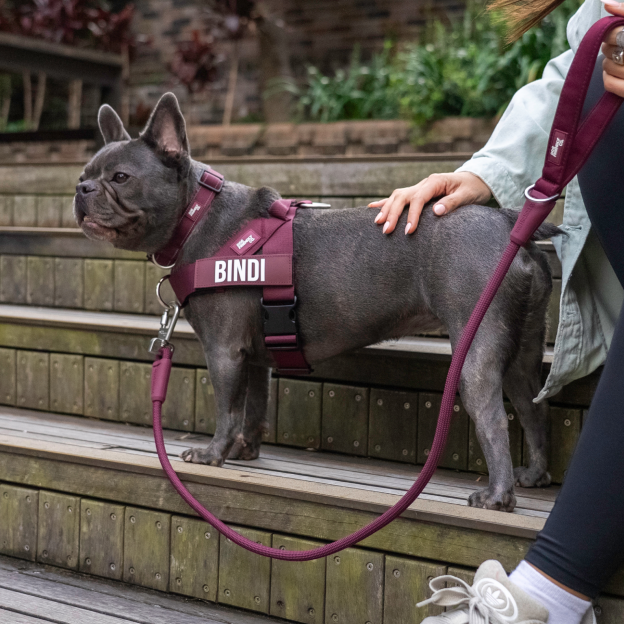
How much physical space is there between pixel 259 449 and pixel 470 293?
76cm

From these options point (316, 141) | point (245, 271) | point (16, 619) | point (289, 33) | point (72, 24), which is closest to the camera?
point (16, 619)

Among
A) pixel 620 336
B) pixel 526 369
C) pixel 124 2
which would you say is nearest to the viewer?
pixel 620 336

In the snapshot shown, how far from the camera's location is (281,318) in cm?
181

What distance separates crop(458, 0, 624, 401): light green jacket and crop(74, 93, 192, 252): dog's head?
685mm

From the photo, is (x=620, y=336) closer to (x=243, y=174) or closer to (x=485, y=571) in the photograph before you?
(x=485, y=571)

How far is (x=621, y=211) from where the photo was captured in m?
1.35

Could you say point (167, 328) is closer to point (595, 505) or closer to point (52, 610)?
point (52, 610)

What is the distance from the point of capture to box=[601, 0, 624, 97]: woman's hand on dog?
1224 mm

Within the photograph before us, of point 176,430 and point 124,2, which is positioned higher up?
point 124,2

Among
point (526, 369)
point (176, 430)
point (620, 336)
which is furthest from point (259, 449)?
point (620, 336)

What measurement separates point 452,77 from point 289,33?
8.05ft

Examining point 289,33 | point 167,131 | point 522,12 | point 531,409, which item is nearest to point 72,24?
point 289,33

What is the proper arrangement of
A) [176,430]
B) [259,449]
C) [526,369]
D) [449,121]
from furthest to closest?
[449,121] → [176,430] → [259,449] → [526,369]

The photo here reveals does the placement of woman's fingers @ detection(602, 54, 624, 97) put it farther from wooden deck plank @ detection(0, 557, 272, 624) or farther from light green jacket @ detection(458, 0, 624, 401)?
wooden deck plank @ detection(0, 557, 272, 624)
